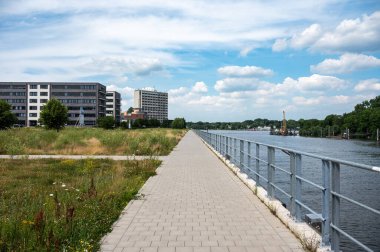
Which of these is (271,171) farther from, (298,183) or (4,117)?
(4,117)

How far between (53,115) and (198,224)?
78407 millimetres

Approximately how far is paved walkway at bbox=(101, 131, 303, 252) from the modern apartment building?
134 m

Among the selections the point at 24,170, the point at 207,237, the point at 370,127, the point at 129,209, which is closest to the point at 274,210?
the point at 207,237

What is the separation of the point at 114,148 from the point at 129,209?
65.9ft

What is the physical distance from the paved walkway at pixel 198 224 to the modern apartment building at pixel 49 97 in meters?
134

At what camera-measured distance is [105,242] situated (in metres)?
5.80

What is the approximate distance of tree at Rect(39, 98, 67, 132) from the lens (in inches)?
3191

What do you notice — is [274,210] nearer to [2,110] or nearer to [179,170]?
[179,170]

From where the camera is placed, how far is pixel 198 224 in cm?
693

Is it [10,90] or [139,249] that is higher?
[10,90]

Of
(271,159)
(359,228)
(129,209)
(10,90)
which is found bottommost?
(359,228)

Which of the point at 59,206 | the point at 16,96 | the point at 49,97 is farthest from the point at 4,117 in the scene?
the point at 59,206

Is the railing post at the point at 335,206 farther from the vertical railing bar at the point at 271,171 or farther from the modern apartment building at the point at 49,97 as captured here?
the modern apartment building at the point at 49,97

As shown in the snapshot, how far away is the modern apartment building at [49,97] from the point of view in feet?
466
